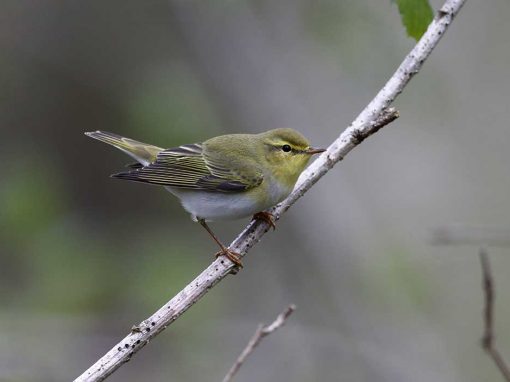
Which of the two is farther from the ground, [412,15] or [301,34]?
[301,34]

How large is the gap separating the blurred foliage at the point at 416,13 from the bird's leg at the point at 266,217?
60.9 inches

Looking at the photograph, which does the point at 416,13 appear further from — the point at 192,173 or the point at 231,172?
the point at 192,173

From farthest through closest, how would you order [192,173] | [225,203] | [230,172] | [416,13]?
[192,173] < [230,172] < [225,203] < [416,13]

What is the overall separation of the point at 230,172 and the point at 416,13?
2066 millimetres

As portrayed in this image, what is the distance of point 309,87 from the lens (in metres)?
9.38

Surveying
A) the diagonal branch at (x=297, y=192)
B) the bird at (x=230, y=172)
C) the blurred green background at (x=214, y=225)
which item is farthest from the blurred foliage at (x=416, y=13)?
the blurred green background at (x=214, y=225)

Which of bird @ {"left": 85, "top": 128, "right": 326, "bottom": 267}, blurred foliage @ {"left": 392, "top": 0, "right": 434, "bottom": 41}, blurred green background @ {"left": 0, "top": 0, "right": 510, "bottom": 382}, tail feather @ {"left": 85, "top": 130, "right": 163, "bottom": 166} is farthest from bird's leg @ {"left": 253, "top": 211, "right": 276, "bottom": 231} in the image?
blurred green background @ {"left": 0, "top": 0, "right": 510, "bottom": 382}

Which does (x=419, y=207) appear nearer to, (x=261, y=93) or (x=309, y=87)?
(x=309, y=87)

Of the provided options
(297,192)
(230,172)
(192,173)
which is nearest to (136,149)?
(192,173)

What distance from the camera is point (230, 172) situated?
5.24 meters

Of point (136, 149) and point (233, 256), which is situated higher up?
point (136, 149)

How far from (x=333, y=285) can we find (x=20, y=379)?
334 centimetres

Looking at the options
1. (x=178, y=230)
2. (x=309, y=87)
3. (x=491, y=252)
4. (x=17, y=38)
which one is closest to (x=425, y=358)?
(x=178, y=230)

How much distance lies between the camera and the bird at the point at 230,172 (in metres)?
4.84
